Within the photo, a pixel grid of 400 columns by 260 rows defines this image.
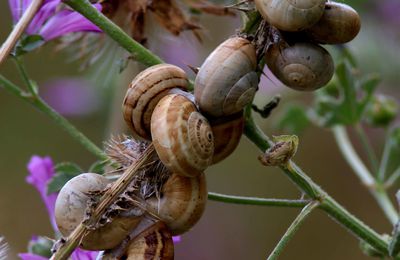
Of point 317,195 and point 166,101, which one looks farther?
point 317,195

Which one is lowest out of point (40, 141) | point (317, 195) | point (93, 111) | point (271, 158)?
point (40, 141)

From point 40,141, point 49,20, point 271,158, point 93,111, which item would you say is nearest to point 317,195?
point 271,158

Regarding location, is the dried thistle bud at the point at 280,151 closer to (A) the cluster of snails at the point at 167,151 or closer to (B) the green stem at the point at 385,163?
(A) the cluster of snails at the point at 167,151

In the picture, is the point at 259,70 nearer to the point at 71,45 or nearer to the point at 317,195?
the point at 317,195

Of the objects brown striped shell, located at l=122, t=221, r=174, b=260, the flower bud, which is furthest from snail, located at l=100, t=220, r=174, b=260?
the flower bud

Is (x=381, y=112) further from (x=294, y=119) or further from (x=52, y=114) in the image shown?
(x=52, y=114)

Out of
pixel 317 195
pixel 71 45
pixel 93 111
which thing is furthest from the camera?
pixel 93 111

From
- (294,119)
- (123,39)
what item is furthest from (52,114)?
(294,119)
